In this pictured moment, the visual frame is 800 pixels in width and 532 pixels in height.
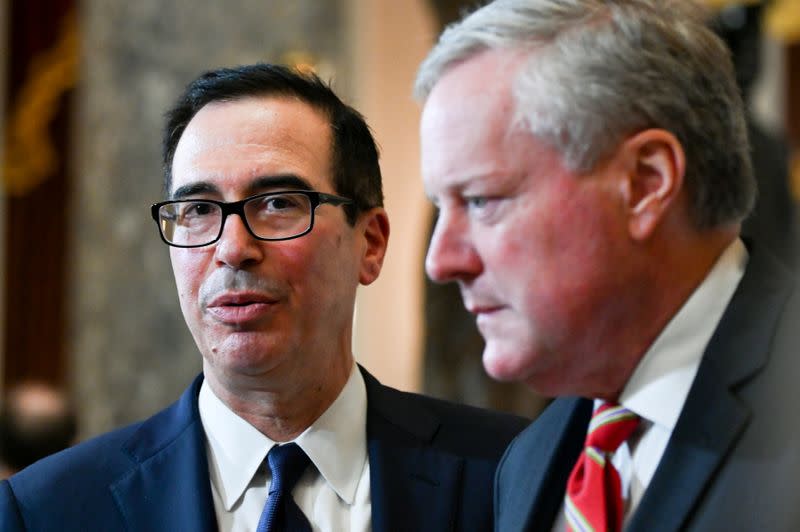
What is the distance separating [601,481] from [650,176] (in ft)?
1.57

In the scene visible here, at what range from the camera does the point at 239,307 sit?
255 cm

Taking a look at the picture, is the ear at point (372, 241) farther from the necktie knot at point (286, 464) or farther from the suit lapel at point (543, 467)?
the suit lapel at point (543, 467)

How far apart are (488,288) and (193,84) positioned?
46.4 inches

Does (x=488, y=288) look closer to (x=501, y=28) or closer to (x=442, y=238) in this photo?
(x=442, y=238)

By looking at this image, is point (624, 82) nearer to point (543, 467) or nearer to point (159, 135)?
point (543, 467)

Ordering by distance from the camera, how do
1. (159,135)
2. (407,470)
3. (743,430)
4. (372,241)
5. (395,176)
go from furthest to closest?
(395,176) < (159,135) < (372,241) < (407,470) < (743,430)

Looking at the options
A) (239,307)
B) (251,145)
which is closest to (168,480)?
(239,307)

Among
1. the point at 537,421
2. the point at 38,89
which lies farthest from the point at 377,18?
the point at 537,421

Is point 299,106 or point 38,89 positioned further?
point 38,89

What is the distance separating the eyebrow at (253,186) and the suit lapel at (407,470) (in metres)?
0.53

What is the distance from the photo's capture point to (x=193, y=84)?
112 inches

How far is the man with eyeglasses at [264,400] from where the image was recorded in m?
2.52

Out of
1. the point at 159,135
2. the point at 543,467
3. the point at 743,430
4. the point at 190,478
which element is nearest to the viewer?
the point at 743,430

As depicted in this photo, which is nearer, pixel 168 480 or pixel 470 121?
pixel 470 121
